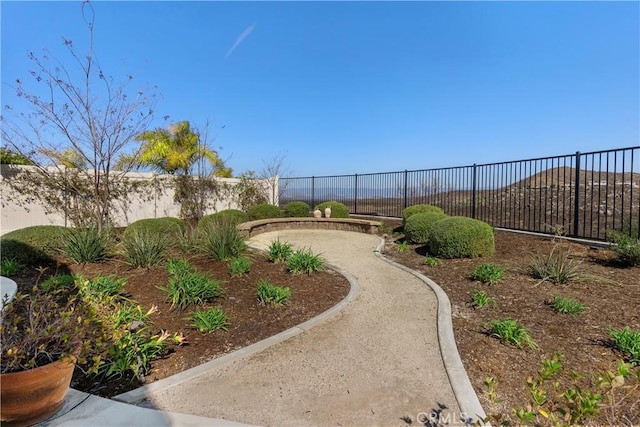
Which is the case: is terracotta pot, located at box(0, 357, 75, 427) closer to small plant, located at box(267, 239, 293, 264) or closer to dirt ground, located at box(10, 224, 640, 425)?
dirt ground, located at box(10, 224, 640, 425)

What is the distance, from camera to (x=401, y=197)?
12.5 metres

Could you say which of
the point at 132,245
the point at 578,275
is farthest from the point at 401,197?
the point at 132,245

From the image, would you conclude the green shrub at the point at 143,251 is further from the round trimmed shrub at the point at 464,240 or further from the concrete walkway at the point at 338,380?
the round trimmed shrub at the point at 464,240

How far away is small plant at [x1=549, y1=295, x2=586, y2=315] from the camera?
11.4 feet

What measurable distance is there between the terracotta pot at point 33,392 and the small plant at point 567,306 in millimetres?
4453

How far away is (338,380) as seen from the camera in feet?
7.86

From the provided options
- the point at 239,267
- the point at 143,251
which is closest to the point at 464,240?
the point at 239,267

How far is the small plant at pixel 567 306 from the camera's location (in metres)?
3.46

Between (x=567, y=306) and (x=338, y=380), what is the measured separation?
2.84 meters

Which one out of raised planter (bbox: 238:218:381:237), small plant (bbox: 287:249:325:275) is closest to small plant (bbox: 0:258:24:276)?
small plant (bbox: 287:249:325:275)

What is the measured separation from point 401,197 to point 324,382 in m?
10.8

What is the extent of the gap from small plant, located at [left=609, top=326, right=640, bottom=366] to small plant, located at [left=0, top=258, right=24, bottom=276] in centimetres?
751

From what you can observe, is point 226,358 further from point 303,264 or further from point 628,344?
point 628,344

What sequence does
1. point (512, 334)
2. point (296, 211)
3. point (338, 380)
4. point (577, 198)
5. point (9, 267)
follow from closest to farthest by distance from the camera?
point (338, 380) → point (512, 334) → point (9, 267) → point (577, 198) → point (296, 211)
